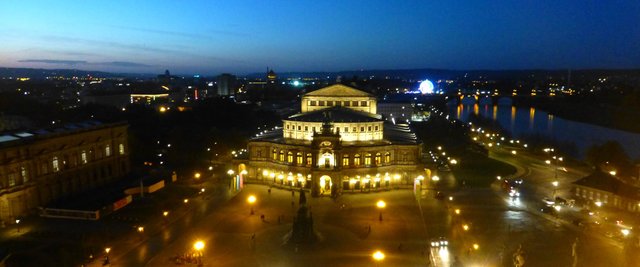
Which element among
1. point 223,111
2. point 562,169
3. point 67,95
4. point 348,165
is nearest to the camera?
point 348,165

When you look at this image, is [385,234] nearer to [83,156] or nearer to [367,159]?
[367,159]

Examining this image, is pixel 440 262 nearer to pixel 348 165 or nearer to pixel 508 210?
pixel 508 210

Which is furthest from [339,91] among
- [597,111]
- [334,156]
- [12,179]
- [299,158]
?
[597,111]

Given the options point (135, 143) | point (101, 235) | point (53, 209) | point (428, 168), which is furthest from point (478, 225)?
point (135, 143)

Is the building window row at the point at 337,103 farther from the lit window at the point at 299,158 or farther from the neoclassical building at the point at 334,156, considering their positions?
the lit window at the point at 299,158

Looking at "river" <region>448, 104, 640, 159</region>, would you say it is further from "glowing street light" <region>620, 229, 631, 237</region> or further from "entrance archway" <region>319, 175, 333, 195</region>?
"entrance archway" <region>319, 175, 333, 195</region>
